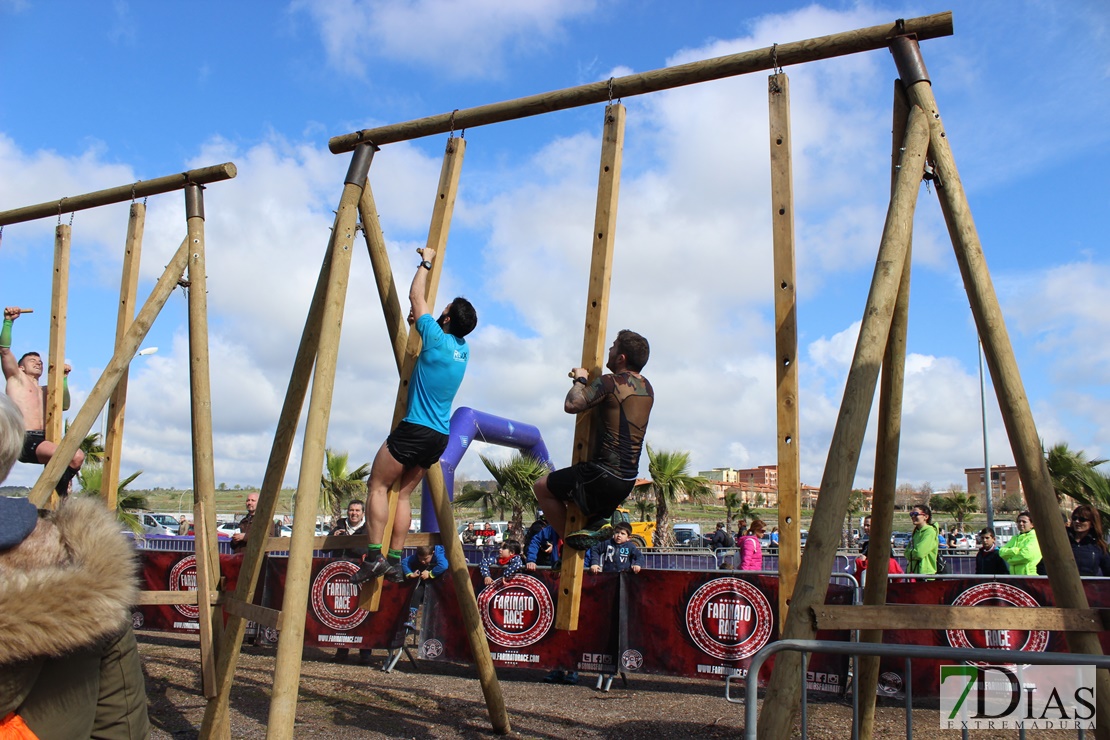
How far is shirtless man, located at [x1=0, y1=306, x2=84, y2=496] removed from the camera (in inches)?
264

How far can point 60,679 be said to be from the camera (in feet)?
6.90

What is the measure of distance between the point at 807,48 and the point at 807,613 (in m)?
3.06

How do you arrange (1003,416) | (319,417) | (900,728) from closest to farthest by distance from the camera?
(1003,416) < (319,417) < (900,728)

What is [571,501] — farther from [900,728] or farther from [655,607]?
[655,607]

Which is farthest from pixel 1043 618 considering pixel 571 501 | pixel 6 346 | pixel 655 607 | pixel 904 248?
pixel 6 346

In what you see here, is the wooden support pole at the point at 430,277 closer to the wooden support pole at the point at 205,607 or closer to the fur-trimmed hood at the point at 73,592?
the wooden support pole at the point at 205,607

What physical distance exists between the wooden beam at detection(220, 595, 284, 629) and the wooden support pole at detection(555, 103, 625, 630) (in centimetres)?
148

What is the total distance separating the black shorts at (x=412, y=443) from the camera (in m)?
5.13

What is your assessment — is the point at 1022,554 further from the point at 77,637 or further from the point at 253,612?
the point at 77,637

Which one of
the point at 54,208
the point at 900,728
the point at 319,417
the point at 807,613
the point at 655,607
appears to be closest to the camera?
the point at 807,613

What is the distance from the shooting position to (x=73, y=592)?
202cm

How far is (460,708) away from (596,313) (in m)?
3.69

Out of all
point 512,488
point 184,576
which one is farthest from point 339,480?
point 184,576

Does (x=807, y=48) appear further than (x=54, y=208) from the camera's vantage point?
No
